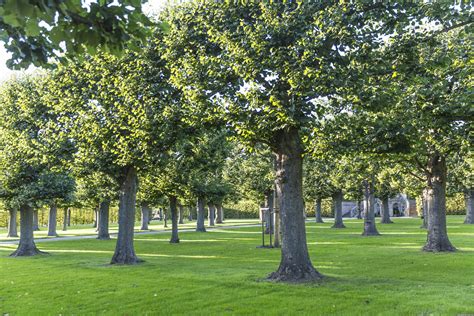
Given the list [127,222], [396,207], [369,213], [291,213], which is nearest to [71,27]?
[291,213]

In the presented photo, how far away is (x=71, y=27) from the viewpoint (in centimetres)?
537

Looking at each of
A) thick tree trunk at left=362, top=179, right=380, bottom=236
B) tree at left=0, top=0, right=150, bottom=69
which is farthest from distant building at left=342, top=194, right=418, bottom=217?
tree at left=0, top=0, right=150, bottom=69

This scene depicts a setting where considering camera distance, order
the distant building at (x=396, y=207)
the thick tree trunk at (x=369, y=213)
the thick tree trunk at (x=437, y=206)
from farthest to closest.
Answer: the distant building at (x=396, y=207)
the thick tree trunk at (x=369, y=213)
the thick tree trunk at (x=437, y=206)

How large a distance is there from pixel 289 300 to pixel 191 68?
6.83m

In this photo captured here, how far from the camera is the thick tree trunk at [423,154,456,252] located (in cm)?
1969

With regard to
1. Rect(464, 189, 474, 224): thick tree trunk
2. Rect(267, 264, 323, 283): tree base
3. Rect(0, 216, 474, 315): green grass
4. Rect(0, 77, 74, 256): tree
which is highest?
Rect(0, 77, 74, 256): tree

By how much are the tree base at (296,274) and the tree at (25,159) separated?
41.2 ft

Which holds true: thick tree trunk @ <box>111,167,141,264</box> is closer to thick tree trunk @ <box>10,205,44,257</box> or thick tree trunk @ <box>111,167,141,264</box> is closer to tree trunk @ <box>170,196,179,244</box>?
thick tree trunk @ <box>10,205,44,257</box>

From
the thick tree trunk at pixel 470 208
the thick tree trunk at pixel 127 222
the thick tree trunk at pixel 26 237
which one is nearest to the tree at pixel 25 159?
the thick tree trunk at pixel 26 237

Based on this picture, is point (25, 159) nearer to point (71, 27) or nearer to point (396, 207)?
point (71, 27)

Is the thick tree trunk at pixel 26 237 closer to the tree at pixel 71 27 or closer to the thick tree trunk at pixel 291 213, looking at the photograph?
the thick tree trunk at pixel 291 213

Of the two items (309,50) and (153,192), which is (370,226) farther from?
(309,50)

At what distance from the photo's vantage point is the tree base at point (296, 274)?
489 inches

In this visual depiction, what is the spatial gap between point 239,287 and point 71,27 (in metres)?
8.25
